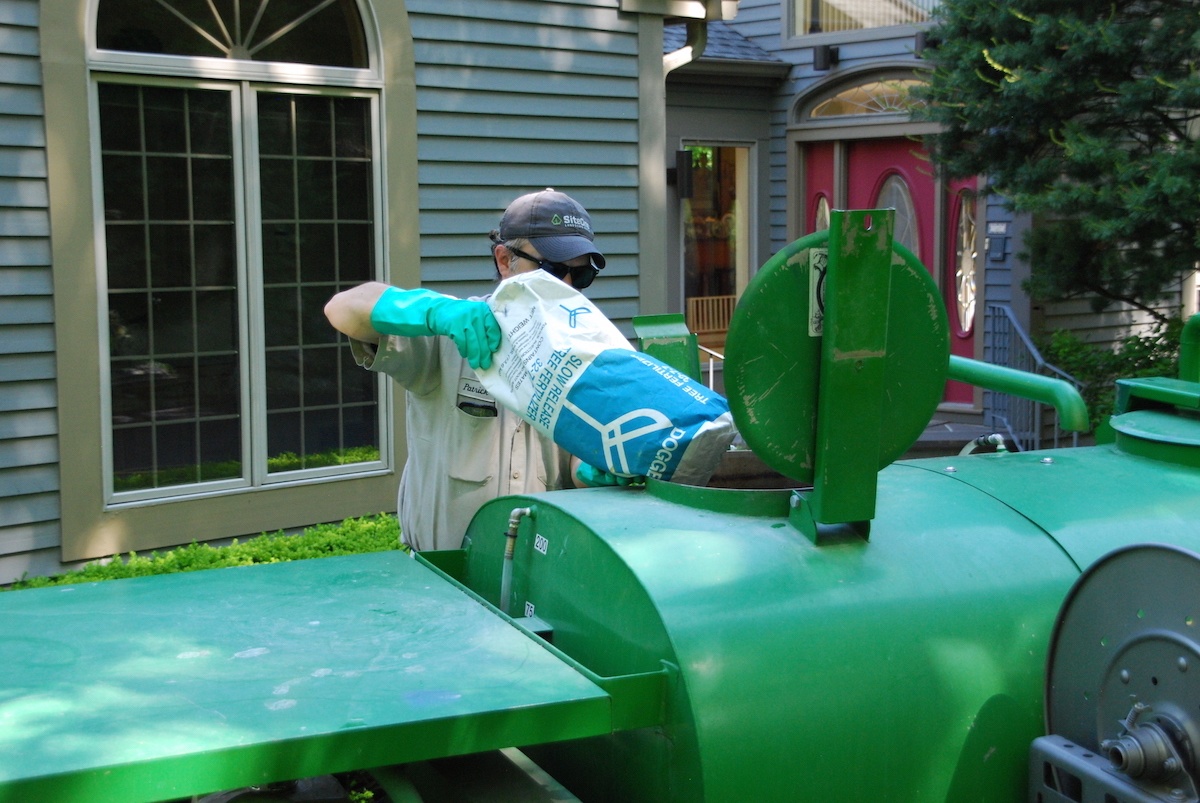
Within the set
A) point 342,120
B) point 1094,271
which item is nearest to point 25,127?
point 342,120

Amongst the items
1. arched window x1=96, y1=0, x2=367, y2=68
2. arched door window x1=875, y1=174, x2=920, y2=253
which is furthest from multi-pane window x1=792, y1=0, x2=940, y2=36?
arched window x1=96, y1=0, x2=367, y2=68

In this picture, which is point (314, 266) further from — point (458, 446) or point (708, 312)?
point (708, 312)

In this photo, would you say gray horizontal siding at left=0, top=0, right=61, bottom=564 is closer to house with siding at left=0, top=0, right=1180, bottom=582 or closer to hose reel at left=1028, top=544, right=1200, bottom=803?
house with siding at left=0, top=0, right=1180, bottom=582

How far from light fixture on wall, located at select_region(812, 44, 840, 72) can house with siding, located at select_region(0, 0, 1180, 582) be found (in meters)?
4.34

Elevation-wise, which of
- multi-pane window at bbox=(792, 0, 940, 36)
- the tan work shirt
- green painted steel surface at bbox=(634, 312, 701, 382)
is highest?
multi-pane window at bbox=(792, 0, 940, 36)

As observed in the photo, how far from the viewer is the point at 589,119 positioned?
7.83 meters

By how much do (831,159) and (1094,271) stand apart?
3.77m

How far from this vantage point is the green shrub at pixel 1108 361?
9.45 meters

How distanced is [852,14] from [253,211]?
7.97 metres

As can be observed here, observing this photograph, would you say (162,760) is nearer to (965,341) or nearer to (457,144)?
(457,144)

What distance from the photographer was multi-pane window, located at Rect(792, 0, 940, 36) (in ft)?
40.4

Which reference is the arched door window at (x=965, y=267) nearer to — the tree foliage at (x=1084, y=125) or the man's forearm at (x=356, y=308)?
the tree foliage at (x=1084, y=125)

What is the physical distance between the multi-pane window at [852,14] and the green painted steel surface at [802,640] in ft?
35.2

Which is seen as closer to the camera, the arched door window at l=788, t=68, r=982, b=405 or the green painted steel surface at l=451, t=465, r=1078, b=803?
the green painted steel surface at l=451, t=465, r=1078, b=803
